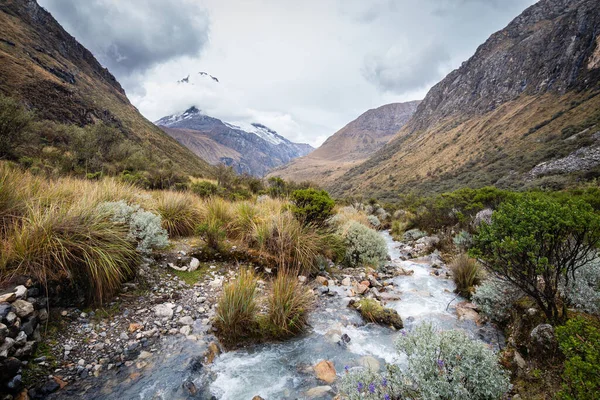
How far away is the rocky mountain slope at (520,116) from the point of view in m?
43.8

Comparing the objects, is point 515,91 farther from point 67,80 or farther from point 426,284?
point 67,80

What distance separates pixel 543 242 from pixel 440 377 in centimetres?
258

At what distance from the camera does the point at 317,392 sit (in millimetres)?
3113

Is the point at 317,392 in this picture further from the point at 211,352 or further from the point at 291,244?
the point at 291,244

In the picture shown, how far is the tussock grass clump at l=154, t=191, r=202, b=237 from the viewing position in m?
6.86

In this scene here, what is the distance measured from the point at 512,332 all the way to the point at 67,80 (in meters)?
88.9

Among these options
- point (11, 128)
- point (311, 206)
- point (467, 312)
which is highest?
point (11, 128)

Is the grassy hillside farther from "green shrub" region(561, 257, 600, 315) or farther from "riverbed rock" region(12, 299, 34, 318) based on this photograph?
"riverbed rock" region(12, 299, 34, 318)

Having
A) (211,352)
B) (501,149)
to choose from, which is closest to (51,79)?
(211,352)

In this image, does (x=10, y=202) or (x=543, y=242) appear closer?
(x=543, y=242)

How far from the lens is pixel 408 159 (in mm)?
93750

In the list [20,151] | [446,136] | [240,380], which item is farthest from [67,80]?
[446,136]

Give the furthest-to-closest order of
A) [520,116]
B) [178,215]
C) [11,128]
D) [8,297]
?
[520,116] → [11,128] → [178,215] → [8,297]

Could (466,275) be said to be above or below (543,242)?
below
